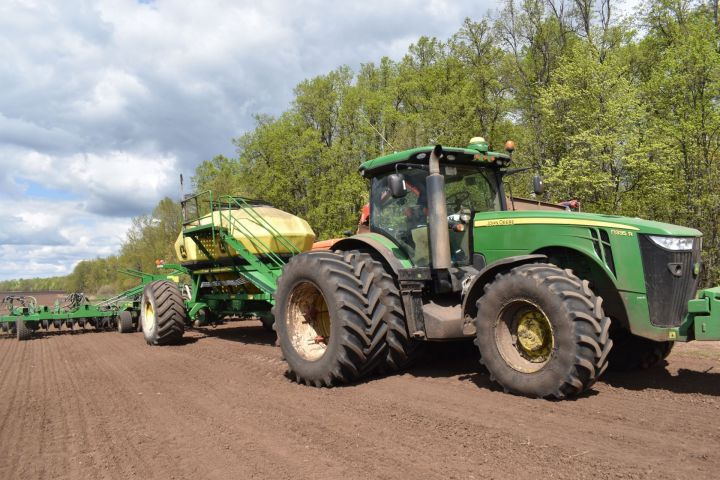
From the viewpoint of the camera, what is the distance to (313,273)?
6.04m

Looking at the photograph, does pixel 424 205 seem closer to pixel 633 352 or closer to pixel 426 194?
pixel 426 194

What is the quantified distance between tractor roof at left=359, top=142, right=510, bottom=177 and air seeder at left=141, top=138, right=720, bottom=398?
0.02 meters

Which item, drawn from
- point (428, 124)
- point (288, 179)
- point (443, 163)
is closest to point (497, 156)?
point (443, 163)

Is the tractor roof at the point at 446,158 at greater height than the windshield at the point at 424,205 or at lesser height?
greater

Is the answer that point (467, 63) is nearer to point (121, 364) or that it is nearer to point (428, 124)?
point (428, 124)

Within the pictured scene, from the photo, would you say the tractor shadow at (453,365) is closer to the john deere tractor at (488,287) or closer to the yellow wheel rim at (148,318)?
the john deere tractor at (488,287)

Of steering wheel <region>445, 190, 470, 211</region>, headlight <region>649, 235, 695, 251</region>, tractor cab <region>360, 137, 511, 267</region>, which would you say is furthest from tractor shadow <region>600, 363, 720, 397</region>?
steering wheel <region>445, 190, 470, 211</region>

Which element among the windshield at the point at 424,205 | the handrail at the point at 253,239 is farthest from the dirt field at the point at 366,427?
the handrail at the point at 253,239

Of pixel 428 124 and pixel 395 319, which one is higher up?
pixel 428 124

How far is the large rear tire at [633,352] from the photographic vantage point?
568 centimetres

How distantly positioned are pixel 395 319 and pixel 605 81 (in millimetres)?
18028

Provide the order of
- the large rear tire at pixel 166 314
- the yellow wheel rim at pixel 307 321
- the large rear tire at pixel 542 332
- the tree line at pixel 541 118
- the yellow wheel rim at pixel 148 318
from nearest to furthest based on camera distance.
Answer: the large rear tire at pixel 542 332 < the yellow wheel rim at pixel 307 321 < the large rear tire at pixel 166 314 < the yellow wheel rim at pixel 148 318 < the tree line at pixel 541 118

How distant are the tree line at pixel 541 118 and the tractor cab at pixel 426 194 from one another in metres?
1.57

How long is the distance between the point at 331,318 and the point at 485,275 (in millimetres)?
1679
